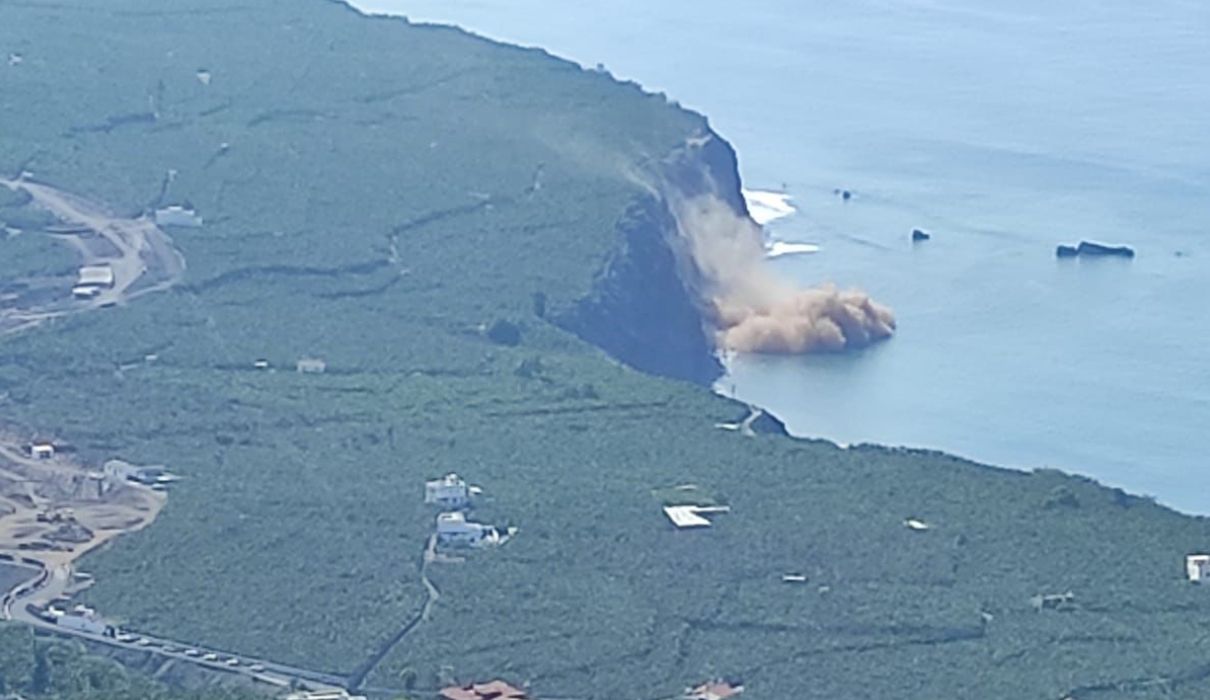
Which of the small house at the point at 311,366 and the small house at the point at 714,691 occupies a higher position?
the small house at the point at 311,366

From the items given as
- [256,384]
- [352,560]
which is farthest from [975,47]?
[352,560]

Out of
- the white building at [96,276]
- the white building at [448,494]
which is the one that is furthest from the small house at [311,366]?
the white building at [448,494]

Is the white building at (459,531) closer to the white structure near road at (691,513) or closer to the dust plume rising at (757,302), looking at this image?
the white structure near road at (691,513)

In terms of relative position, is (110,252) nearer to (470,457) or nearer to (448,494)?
(470,457)

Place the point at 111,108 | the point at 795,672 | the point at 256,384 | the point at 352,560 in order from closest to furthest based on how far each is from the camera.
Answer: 1. the point at 795,672
2. the point at 352,560
3. the point at 256,384
4. the point at 111,108

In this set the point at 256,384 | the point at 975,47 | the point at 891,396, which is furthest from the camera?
the point at 975,47

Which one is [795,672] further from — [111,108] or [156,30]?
[156,30]
